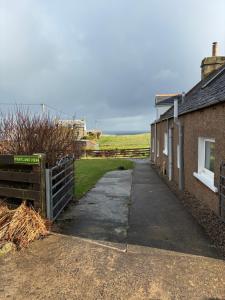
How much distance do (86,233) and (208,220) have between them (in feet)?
9.72

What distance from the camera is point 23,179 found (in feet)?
18.6

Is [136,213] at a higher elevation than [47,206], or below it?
below

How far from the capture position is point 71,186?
27.3 ft

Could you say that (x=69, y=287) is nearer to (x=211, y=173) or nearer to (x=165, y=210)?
(x=165, y=210)

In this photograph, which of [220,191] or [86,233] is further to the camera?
[220,191]

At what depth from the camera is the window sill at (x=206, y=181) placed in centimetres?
683

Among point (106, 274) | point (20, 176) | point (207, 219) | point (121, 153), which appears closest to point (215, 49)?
point (207, 219)

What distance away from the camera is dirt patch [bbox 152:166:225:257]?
523cm

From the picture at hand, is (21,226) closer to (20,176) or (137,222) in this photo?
(20,176)

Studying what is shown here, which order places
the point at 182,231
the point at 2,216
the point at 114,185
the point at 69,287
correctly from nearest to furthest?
the point at 69,287
the point at 2,216
the point at 182,231
the point at 114,185

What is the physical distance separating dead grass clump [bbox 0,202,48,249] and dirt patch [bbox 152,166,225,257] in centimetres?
338

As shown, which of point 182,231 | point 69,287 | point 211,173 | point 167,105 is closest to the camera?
point 69,287

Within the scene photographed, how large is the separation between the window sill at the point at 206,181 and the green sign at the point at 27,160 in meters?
4.37

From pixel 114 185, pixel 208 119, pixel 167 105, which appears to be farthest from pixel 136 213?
pixel 167 105
